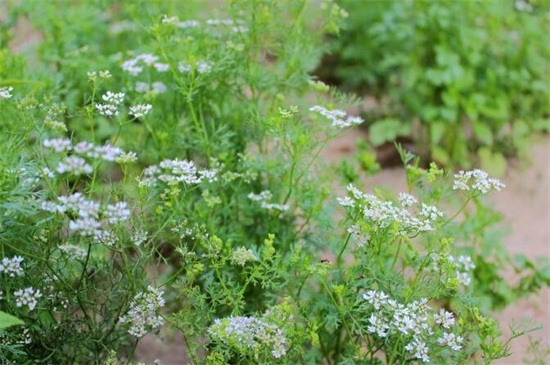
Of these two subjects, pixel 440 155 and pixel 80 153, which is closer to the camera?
pixel 80 153

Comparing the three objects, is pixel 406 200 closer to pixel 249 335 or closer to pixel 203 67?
pixel 249 335

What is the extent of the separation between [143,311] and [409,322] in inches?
27.6

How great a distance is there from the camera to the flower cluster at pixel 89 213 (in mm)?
1756

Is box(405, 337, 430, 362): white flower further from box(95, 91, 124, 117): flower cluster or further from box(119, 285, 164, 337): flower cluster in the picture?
box(95, 91, 124, 117): flower cluster

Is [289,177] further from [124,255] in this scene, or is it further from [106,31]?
[106,31]

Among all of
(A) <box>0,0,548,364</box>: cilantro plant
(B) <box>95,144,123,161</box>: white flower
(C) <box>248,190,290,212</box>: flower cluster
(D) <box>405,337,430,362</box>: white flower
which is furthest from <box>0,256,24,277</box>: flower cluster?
(D) <box>405,337,430,362</box>: white flower

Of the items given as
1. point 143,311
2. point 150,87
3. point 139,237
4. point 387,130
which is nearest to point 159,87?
point 150,87

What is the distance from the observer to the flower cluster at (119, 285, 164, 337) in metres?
2.05

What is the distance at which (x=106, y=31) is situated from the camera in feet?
13.1

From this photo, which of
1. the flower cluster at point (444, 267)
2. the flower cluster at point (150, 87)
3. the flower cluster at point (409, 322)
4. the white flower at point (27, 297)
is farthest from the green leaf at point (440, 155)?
the white flower at point (27, 297)

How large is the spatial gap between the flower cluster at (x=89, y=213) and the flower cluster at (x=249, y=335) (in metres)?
0.36

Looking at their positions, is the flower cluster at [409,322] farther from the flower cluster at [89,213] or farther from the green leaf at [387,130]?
the green leaf at [387,130]

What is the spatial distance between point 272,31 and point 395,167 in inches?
75.1

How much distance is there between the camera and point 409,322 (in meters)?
1.94
